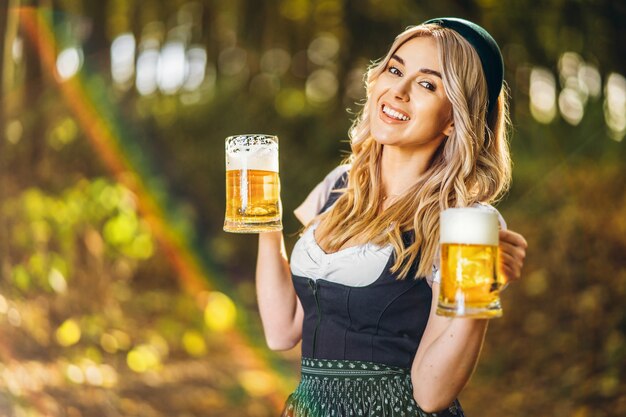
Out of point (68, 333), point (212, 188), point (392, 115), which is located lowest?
point (68, 333)

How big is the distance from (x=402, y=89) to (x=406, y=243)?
0.29m

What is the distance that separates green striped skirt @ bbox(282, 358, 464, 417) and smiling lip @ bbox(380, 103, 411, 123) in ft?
1.49

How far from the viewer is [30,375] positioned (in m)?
5.17

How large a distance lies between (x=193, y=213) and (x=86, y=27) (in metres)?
1.58

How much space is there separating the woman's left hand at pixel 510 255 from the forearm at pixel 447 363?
9 centimetres

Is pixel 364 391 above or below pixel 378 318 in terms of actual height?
below

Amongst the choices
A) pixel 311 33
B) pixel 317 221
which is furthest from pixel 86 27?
pixel 317 221

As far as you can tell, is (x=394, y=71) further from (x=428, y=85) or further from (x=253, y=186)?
(x=253, y=186)

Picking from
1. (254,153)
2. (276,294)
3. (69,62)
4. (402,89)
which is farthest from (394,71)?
(69,62)

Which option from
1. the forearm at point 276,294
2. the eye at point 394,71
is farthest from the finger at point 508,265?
the forearm at point 276,294

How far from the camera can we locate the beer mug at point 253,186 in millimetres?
1551

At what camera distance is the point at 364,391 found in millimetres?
1476

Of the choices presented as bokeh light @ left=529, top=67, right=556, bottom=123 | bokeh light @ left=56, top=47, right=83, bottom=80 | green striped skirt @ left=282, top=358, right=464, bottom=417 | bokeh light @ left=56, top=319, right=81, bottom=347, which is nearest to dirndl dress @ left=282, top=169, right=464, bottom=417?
green striped skirt @ left=282, top=358, right=464, bottom=417

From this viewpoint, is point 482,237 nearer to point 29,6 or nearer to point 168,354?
point 168,354
